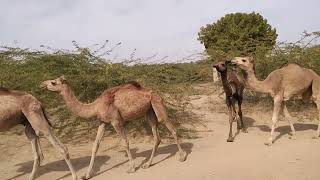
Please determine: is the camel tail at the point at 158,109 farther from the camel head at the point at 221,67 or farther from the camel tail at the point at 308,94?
the camel tail at the point at 308,94

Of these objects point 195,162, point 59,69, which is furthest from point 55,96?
point 195,162

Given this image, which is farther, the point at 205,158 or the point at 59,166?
the point at 59,166

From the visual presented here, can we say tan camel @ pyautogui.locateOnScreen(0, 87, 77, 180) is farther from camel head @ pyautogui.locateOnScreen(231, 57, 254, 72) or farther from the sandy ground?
camel head @ pyautogui.locateOnScreen(231, 57, 254, 72)

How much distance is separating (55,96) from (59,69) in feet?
2.58

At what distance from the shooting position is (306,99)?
1245 cm

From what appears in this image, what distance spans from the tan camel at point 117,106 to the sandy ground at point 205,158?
22.1 inches

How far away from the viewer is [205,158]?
10133 millimetres

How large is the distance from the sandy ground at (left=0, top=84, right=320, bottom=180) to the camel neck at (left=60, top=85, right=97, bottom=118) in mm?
1190

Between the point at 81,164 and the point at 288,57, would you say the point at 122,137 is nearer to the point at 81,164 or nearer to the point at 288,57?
the point at 81,164

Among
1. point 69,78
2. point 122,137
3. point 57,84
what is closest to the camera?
point 57,84

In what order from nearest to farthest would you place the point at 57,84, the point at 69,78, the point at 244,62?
the point at 57,84 < the point at 244,62 < the point at 69,78

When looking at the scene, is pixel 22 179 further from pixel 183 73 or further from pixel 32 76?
pixel 183 73

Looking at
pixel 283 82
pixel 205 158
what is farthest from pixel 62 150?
pixel 283 82

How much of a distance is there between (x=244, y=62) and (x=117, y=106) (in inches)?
147
